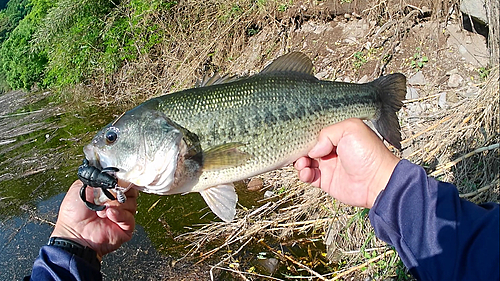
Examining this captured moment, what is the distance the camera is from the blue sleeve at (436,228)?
4.79 feet

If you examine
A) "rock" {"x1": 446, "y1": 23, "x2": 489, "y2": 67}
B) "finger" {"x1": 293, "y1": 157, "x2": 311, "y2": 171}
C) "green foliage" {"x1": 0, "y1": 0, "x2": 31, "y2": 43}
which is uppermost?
"rock" {"x1": 446, "y1": 23, "x2": 489, "y2": 67}

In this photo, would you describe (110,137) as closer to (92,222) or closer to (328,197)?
(92,222)

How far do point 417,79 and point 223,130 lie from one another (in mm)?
3875

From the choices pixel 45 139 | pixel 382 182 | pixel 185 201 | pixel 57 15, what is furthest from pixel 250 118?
pixel 57 15

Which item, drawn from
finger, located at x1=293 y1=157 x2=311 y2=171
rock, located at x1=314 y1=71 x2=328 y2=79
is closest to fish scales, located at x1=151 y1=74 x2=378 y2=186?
finger, located at x1=293 y1=157 x2=311 y2=171

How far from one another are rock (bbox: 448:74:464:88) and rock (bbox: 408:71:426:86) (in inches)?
13.5

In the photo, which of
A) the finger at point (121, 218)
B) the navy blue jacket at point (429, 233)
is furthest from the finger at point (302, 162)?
the finger at point (121, 218)

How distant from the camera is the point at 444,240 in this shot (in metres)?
1.59

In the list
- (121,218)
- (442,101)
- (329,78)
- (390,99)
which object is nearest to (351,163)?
(390,99)

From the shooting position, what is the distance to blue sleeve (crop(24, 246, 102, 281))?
205 cm

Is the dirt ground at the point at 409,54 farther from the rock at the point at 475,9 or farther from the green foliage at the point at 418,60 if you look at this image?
the rock at the point at 475,9

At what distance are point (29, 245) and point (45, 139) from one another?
594cm

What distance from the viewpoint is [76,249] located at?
224 cm

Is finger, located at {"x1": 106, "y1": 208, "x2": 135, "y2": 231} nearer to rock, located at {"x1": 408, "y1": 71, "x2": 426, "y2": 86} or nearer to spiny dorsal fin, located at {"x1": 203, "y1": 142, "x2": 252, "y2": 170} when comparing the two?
spiny dorsal fin, located at {"x1": 203, "y1": 142, "x2": 252, "y2": 170}
